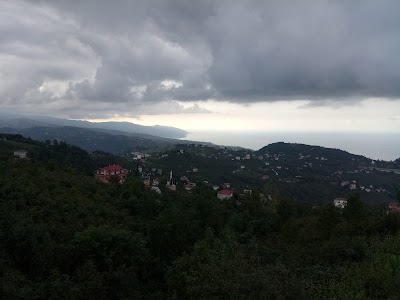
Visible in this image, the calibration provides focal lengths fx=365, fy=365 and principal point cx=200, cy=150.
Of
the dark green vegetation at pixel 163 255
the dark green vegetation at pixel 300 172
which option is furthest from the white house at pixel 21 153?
the dark green vegetation at pixel 300 172

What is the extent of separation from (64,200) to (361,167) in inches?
5223

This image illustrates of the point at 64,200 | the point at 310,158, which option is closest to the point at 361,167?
the point at 310,158

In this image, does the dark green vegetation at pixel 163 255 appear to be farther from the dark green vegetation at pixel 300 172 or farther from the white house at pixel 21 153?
the dark green vegetation at pixel 300 172

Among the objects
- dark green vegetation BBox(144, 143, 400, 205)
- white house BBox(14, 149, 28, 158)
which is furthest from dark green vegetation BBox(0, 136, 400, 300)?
dark green vegetation BBox(144, 143, 400, 205)

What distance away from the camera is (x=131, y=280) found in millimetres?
12570

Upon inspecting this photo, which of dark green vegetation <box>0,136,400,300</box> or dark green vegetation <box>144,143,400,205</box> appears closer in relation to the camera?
dark green vegetation <box>0,136,400,300</box>

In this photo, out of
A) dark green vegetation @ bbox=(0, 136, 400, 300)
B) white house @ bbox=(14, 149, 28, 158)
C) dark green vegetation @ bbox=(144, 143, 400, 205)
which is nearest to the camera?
dark green vegetation @ bbox=(0, 136, 400, 300)

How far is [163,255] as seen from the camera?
1861 centimetres

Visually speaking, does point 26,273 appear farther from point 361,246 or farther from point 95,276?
point 361,246

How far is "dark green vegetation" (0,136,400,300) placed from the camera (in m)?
9.12

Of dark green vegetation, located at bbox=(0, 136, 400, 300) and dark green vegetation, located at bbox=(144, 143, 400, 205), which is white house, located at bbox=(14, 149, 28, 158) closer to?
dark green vegetation, located at bbox=(0, 136, 400, 300)

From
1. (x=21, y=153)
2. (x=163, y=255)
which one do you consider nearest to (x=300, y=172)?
(x=21, y=153)

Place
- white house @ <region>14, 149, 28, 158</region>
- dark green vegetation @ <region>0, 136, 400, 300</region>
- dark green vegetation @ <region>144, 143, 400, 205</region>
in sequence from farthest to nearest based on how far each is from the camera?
1. dark green vegetation @ <region>144, 143, 400, 205</region>
2. white house @ <region>14, 149, 28, 158</region>
3. dark green vegetation @ <region>0, 136, 400, 300</region>

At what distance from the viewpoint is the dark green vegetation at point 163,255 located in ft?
29.9
